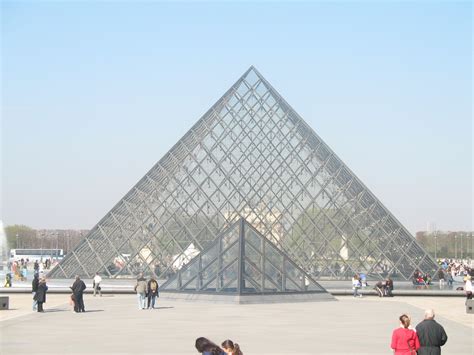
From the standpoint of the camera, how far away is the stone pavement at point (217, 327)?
1544cm

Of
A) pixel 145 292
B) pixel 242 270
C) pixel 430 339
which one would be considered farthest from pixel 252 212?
pixel 430 339

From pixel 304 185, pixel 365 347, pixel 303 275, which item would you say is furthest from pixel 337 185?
pixel 365 347

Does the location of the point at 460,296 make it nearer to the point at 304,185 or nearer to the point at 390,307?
the point at 390,307

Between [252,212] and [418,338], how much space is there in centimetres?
3211

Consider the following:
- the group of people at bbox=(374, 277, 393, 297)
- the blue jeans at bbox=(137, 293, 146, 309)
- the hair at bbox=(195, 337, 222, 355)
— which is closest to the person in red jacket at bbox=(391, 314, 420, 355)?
the hair at bbox=(195, 337, 222, 355)

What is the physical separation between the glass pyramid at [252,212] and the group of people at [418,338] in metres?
30.0

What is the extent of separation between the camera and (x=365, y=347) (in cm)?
1559

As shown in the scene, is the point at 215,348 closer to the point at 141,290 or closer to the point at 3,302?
the point at 141,290

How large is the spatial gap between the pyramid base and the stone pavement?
706mm

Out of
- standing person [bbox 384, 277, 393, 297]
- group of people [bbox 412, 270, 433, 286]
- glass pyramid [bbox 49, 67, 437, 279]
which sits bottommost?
standing person [bbox 384, 277, 393, 297]

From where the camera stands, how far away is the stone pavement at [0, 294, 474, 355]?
15.4 m

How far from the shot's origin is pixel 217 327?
18.8 metres

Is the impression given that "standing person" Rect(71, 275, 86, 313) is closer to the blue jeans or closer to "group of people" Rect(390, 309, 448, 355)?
the blue jeans

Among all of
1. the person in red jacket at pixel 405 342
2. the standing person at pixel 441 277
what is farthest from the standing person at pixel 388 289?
the person in red jacket at pixel 405 342
